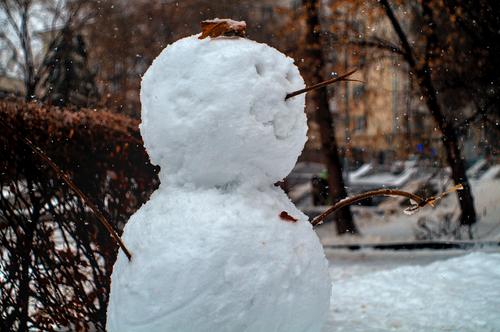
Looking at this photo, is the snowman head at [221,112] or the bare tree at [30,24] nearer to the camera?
the snowman head at [221,112]

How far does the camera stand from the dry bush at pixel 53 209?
3.97 meters

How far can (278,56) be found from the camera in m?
2.36

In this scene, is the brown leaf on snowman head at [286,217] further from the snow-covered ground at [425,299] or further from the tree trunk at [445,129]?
the tree trunk at [445,129]

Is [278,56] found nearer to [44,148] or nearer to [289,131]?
[289,131]

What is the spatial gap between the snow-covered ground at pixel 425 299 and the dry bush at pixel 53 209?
2.27 m

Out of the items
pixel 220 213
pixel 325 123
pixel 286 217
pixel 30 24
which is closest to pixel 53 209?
pixel 220 213

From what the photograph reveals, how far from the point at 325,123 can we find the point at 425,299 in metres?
5.54

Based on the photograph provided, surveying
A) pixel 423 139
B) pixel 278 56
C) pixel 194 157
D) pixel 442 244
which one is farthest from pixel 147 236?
pixel 423 139

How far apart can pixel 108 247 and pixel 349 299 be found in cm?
252

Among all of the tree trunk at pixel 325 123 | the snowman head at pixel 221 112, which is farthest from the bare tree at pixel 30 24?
the snowman head at pixel 221 112

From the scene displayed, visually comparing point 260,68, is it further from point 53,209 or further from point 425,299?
point 425,299

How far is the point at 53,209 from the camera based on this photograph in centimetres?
423

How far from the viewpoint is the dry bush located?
397 cm

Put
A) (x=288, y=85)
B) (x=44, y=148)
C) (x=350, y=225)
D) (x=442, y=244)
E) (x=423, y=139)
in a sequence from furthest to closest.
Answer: (x=350, y=225)
(x=423, y=139)
(x=442, y=244)
(x=44, y=148)
(x=288, y=85)
